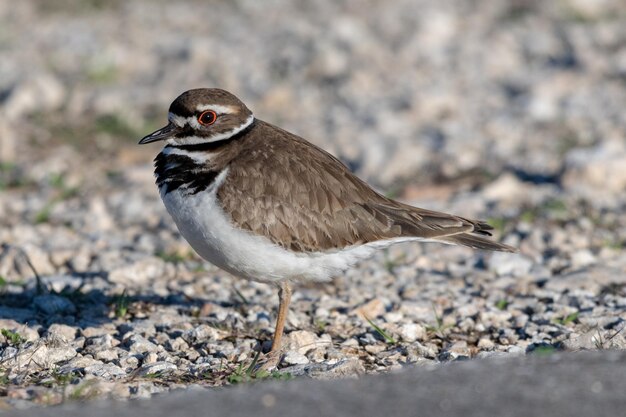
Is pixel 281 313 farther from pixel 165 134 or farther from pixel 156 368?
pixel 165 134

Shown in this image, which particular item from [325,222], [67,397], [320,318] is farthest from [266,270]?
[67,397]

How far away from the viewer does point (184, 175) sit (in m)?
6.18

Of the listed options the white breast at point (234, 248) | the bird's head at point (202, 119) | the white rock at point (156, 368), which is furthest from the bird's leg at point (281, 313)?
the bird's head at point (202, 119)

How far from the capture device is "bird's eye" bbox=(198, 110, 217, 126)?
6.38 meters

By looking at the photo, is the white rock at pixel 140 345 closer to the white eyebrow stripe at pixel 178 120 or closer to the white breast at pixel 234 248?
the white breast at pixel 234 248

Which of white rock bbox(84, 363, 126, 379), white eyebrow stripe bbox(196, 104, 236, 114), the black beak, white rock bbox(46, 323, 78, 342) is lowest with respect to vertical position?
white rock bbox(84, 363, 126, 379)

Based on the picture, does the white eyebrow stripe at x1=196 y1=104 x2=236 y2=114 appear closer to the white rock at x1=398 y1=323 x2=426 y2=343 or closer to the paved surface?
the white rock at x1=398 y1=323 x2=426 y2=343

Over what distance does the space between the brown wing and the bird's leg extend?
340 millimetres

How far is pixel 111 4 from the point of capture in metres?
14.7

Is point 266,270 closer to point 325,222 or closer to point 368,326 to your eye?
point 325,222

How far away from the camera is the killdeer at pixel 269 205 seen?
19.7ft

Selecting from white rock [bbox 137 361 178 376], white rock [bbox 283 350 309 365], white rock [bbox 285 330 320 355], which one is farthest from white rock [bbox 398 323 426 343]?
white rock [bbox 137 361 178 376]

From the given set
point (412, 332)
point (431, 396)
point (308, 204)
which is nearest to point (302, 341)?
point (412, 332)

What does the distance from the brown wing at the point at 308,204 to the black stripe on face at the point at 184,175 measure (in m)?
0.15
